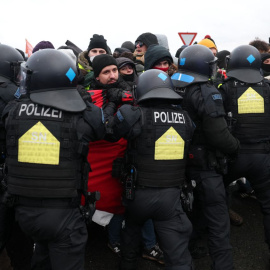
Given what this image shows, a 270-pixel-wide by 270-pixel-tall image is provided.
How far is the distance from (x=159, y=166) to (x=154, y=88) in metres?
0.71

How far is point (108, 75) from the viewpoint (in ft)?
10.3

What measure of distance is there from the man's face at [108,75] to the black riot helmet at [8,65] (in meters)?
0.90

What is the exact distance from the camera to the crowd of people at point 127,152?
6.77ft

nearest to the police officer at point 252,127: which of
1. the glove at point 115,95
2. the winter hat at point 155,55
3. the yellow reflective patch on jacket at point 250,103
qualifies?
the yellow reflective patch on jacket at point 250,103

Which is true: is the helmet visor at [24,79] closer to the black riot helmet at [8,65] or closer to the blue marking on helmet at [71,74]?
the blue marking on helmet at [71,74]

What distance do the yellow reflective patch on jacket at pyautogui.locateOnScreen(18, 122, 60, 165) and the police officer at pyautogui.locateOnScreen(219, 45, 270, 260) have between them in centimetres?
198

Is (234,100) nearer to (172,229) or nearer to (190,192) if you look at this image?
(190,192)

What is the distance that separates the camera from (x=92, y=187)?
288cm

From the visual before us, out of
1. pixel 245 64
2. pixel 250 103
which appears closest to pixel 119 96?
pixel 250 103

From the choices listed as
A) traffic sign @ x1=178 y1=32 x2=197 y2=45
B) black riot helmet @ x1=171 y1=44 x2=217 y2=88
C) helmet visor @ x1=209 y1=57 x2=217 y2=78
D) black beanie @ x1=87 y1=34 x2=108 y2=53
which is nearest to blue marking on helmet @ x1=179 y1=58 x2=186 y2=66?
black riot helmet @ x1=171 y1=44 x2=217 y2=88

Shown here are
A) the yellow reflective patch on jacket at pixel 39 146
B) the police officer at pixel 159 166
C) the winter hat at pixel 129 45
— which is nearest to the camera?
the yellow reflective patch on jacket at pixel 39 146

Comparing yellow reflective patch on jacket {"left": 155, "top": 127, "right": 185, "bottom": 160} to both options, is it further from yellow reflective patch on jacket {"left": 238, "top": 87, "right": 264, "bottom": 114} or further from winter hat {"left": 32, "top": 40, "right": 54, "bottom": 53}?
winter hat {"left": 32, "top": 40, "right": 54, "bottom": 53}

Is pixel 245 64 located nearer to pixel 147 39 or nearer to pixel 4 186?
pixel 147 39

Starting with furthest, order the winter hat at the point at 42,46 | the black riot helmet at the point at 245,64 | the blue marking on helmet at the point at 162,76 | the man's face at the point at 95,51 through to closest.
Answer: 1. the man's face at the point at 95,51
2. the winter hat at the point at 42,46
3. the black riot helmet at the point at 245,64
4. the blue marking on helmet at the point at 162,76
